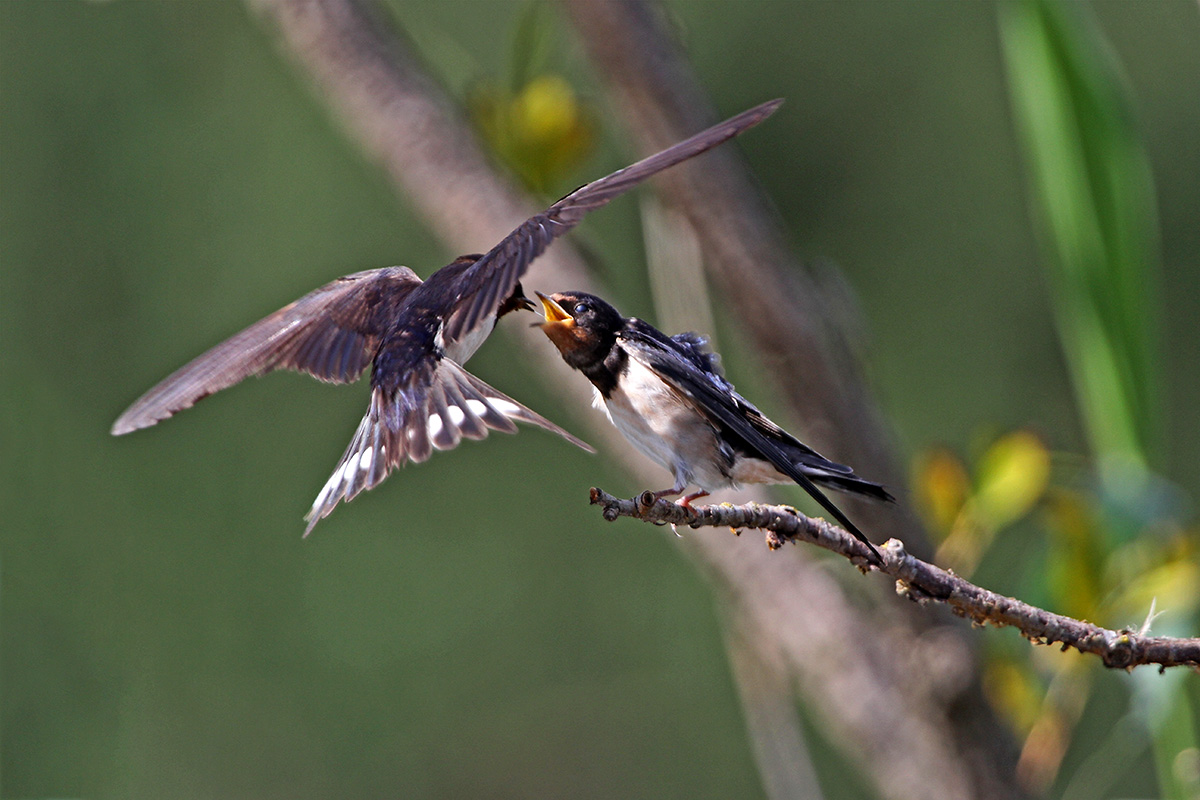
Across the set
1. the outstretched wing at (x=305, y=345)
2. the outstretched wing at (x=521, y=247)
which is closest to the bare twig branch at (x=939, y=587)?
the outstretched wing at (x=521, y=247)

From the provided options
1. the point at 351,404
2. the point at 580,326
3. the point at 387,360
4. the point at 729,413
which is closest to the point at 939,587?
the point at 729,413

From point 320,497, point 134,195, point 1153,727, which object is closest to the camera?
point 320,497

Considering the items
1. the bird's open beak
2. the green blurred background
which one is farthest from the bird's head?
the green blurred background

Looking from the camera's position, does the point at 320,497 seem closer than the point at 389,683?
Yes

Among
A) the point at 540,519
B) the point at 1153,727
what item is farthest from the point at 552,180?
the point at 540,519

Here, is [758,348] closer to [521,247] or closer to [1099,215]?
[1099,215]

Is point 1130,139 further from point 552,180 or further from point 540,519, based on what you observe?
point 540,519

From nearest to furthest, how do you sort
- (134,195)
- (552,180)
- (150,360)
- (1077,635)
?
1. (1077,635)
2. (552,180)
3. (150,360)
4. (134,195)
